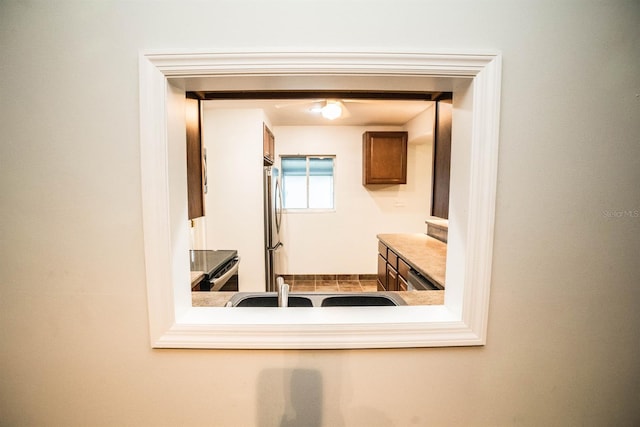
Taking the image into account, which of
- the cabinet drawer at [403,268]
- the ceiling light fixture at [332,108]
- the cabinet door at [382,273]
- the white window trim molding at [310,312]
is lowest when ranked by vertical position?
the cabinet door at [382,273]

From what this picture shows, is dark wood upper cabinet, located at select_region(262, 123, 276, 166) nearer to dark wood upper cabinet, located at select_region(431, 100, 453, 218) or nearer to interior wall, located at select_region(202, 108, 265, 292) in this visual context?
interior wall, located at select_region(202, 108, 265, 292)

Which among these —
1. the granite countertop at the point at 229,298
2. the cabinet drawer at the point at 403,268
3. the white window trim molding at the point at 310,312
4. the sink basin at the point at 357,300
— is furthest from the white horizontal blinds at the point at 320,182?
the white window trim molding at the point at 310,312

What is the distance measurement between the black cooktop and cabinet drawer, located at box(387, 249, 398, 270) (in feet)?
5.53

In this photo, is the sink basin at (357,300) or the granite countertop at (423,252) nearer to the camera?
the sink basin at (357,300)

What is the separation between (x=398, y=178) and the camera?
13.3ft

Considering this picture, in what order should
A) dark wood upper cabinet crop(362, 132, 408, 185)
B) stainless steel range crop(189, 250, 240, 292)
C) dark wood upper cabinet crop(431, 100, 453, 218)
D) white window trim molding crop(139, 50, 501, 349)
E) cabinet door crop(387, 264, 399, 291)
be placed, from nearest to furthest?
white window trim molding crop(139, 50, 501, 349)
dark wood upper cabinet crop(431, 100, 453, 218)
stainless steel range crop(189, 250, 240, 292)
cabinet door crop(387, 264, 399, 291)
dark wood upper cabinet crop(362, 132, 408, 185)

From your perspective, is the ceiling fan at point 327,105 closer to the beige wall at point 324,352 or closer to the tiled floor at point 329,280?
the beige wall at point 324,352

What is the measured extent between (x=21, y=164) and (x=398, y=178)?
13.2ft

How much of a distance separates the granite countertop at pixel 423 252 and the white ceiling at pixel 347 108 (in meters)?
1.58

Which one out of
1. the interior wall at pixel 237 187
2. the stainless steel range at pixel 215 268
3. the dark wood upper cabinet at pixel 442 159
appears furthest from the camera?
the interior wall at pixel 237 187

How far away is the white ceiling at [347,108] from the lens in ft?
9.57

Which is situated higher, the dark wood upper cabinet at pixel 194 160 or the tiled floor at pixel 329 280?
the dark wood upper cabinet at pixel 194 160

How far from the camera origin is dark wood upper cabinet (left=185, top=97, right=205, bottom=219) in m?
1.10

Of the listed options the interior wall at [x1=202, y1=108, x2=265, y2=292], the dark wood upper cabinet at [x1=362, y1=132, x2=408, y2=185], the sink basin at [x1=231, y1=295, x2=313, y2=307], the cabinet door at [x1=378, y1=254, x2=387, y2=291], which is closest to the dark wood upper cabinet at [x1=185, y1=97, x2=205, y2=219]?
the sink basin at [x1=231, y1=295, x2=313, y2=307]
